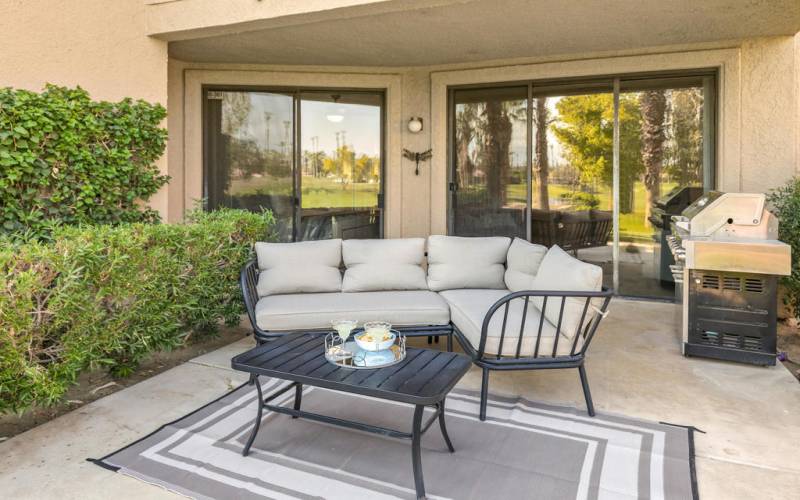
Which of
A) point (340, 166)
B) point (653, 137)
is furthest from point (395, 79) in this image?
point (653, 137)

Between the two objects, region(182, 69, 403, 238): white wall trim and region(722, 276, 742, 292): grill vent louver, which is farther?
region(182, 69, 403, 238): white wall trim

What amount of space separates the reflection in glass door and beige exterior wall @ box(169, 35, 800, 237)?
0.25 m

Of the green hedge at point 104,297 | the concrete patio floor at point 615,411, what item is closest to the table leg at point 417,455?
the concrete patio floor at point 615,411

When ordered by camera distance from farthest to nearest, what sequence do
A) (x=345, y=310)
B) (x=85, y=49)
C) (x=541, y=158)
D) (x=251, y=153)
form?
(x=251, y=153)
(x=541, y=158)
(x=85, y=49)
(x=345, y=310)

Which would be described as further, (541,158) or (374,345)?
(541,158)

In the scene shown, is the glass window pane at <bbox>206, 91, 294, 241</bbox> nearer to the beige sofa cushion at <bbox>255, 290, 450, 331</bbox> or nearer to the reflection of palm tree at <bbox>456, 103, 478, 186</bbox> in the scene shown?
the reflection of palm tree at <bbox>456, 103, 478, 186</bbox>

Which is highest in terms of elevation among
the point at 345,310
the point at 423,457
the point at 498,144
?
the point at 498,144

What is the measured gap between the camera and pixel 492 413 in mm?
2836

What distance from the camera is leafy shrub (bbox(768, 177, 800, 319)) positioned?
406 cm

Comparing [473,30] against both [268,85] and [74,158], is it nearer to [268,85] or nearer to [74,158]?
[268,85]

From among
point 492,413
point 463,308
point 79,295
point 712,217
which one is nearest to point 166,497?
point 79,295

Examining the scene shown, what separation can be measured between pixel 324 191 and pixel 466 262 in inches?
126

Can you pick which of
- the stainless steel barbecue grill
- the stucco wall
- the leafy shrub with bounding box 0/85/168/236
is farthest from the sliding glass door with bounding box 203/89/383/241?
the stainless steel barbecue grill

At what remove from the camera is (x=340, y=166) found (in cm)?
673
